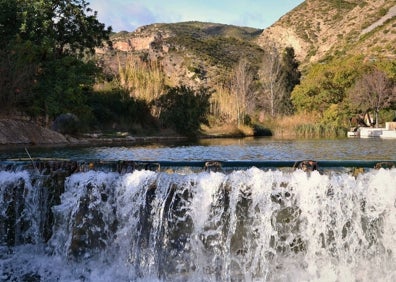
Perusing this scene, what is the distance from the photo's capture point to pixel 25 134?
12789 millimetres

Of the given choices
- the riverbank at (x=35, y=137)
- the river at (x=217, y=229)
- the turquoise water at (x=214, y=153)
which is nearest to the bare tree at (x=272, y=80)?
the riverbank at (x=35, y=137)

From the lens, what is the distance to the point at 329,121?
2375cm

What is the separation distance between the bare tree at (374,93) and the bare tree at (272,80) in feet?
34.6

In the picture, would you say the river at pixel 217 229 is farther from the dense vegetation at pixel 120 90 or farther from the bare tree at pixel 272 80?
the bare tree at pixel 272 80

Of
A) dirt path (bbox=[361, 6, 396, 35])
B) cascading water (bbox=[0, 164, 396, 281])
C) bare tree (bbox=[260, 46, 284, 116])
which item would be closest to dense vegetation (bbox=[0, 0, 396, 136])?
bare tree (bbox=[260, 46, 284, 116])

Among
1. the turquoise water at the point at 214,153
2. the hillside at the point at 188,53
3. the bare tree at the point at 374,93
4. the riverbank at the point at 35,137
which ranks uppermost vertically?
the hillside at the point at 188,53

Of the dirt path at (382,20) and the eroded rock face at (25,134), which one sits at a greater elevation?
the dirt path at (382,20)

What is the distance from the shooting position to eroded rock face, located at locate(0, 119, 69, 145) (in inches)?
485

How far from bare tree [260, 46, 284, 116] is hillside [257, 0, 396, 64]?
11.6m

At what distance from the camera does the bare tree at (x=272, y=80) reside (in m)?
34.1

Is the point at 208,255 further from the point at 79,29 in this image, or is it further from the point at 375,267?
the point at 79,29

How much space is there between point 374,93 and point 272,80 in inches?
472

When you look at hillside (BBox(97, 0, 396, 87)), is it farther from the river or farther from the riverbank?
the river

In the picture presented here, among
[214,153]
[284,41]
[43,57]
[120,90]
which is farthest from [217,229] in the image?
[284,41]
